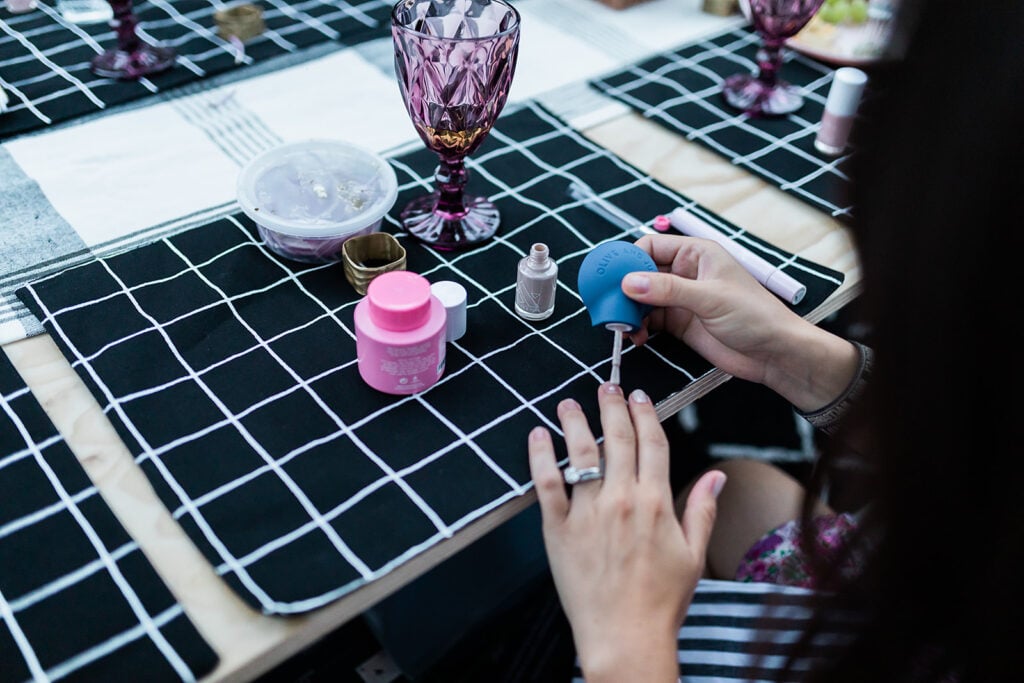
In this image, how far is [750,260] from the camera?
0.75m

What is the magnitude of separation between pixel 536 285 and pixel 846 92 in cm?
49

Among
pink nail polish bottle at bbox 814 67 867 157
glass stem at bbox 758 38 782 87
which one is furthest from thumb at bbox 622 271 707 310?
glass stem at bbox 758 38 782 87

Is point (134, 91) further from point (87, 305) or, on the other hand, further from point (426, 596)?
point (426, 596)

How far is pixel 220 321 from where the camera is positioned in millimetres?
672

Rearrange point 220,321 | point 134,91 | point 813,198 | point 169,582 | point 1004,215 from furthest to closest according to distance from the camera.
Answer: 1. point 134,91
2. point 813,198
3. point 220,321
4. point 169,582
5. point 1004,215

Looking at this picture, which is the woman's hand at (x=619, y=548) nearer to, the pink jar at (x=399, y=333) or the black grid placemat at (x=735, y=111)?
the pink jar at (x=399, y=333)

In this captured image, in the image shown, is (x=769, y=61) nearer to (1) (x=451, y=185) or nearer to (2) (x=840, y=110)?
(2) (x=840, y=110)

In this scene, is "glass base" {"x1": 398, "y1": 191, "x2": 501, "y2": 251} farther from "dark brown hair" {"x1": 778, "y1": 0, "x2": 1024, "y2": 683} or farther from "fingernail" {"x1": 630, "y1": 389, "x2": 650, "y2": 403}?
"dark brown hair" {"x1": 778, "y1": 0, "x2": 1024, "y2": 683}

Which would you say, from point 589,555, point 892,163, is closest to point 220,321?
point 589,555

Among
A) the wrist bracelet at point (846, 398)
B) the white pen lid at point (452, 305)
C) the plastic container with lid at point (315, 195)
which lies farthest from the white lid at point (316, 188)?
the wrist bracelet at point (846, 398)

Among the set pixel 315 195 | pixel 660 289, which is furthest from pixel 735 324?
pixel 315 195

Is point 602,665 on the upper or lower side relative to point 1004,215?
lower

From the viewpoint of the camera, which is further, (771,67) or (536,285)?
(771,67)

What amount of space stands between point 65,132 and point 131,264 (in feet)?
0.99
